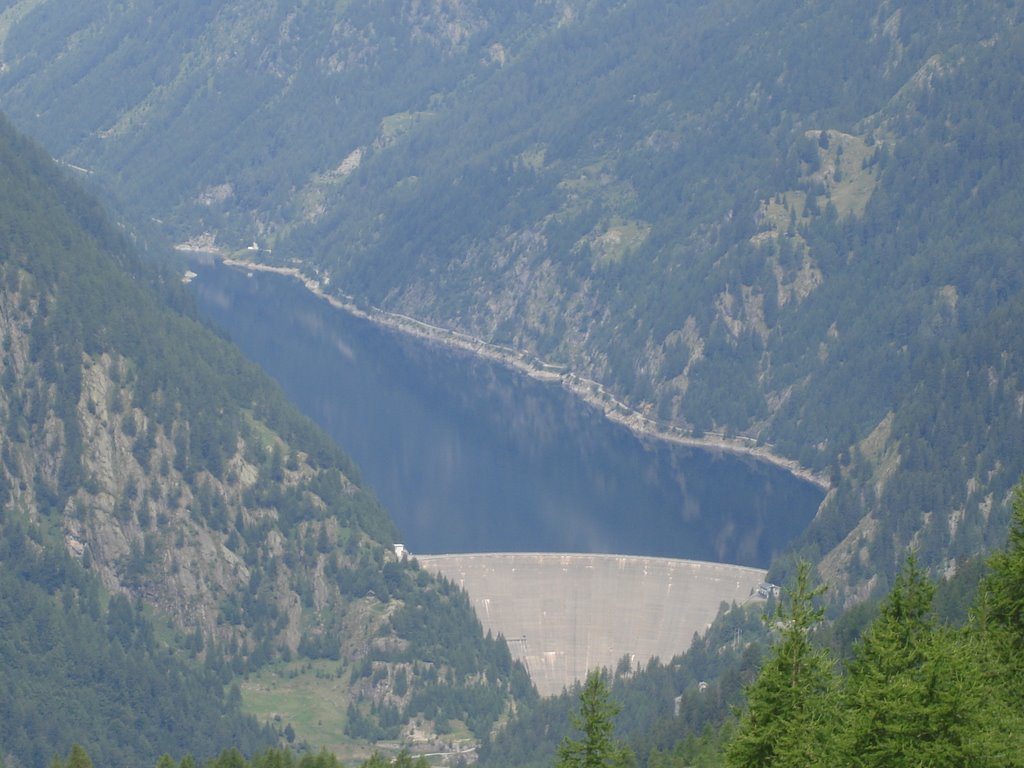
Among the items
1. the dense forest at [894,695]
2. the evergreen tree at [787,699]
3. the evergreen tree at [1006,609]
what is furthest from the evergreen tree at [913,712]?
the evergreen tree at [1006,609]

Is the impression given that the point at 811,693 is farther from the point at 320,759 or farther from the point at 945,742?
the point at 320,759

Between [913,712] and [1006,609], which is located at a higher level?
[1006,609]

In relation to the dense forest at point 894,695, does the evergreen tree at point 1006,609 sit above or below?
above

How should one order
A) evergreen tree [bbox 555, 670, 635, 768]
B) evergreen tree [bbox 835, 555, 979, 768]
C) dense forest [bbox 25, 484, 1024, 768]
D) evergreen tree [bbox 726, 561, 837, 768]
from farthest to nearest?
1. evergreen tree [bbox 555, 670, 635, 768]
2. evergreen tree [bbox 726, 561, 837, 768]
3. dense forest [bbox 25, 484, 1024, 768]
4. evergreen tree [bbox 835, 555, 979, 768]

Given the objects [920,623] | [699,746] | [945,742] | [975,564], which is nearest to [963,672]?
[945,742]

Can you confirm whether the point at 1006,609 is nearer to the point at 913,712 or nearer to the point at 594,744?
the point at 913,712

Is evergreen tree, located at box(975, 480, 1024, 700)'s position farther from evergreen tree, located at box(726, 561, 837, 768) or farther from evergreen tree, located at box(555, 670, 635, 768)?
evergreen tree, located at box(555, 670, 635, 768)

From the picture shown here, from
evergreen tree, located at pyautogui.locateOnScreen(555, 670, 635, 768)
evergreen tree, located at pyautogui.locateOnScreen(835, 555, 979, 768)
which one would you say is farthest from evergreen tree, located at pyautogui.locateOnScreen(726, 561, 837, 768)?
evergreen tree, located at pyautogui.locateOnScreen(555, 670, 635, 768)

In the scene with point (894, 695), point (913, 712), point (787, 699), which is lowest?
point (913, 712)

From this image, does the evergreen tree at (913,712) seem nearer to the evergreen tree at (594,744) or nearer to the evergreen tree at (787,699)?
the evergreen tree at (787,699)

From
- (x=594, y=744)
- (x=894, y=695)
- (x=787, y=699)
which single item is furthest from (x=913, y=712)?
(x=594, y=744)

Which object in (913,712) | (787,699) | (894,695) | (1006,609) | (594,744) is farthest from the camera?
(1006,609)
